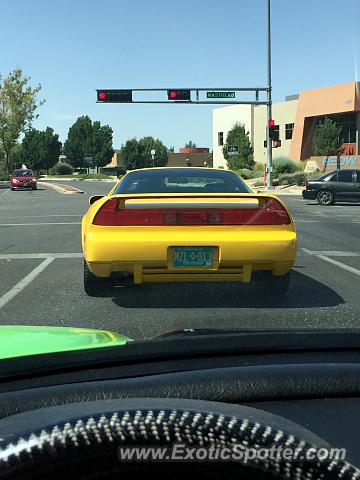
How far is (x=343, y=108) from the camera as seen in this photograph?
4881 cm

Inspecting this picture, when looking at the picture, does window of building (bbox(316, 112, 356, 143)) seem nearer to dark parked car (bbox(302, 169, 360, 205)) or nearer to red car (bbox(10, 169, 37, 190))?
red car (bbox(10, 169, 37, 190))

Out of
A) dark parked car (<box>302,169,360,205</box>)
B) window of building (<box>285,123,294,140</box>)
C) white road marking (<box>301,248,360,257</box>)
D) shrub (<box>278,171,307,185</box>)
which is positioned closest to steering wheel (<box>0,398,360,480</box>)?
white road marking (<box>301,248,360,257</box>)

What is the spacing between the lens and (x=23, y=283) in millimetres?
6887

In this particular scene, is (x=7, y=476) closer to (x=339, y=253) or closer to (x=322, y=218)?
(x=339, y=253)

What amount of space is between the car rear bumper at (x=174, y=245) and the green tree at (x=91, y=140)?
92659mm

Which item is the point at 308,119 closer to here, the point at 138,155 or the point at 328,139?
the point at 328,139

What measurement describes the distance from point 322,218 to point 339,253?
6.90m

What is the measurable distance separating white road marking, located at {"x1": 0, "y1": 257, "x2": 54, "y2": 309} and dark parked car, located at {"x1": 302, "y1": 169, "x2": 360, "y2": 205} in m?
14.8

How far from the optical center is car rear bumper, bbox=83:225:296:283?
5.27 metres

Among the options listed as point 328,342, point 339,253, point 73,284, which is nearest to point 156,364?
point 328,342

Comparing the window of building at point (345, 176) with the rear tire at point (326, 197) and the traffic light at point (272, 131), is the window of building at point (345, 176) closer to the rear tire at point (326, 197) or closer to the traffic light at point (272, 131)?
the rear tire at point (326, 197)

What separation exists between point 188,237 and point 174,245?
153mm

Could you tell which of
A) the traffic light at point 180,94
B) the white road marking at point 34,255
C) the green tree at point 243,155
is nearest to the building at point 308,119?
the green tree at point 243,155

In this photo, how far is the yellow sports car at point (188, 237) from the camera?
17.4ft
